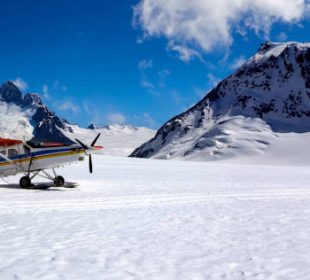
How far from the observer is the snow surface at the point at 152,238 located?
7180 millimetres

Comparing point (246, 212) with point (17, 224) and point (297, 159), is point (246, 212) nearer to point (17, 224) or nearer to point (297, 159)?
point (17, 224)

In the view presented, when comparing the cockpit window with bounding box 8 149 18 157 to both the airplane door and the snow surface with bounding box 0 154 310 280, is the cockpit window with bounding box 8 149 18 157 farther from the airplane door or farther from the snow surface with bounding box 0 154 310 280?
the snow surface with bounding box 0 154 310 280

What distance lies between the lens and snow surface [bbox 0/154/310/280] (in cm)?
718

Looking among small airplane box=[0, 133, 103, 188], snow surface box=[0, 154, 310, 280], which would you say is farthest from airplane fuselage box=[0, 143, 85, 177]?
snow surface box=[0, 154, 310, 280]

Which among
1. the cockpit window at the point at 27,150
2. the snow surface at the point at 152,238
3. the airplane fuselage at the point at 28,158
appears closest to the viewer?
the snow surface at the point at 152,238

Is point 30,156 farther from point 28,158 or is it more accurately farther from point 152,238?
point 152,238

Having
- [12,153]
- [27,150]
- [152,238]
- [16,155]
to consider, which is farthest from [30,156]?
[152,238]

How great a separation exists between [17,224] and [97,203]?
16.7 feet

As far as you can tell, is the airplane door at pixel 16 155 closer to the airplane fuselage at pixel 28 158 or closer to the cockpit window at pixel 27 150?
the airplane fuselage at pixel 28 158

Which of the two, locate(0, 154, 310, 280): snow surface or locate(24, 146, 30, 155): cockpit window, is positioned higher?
locate(24, 146, 30, 155): cockpit window

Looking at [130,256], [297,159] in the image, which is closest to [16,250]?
[130,256]

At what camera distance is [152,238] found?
386 inches

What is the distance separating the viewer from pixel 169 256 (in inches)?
319

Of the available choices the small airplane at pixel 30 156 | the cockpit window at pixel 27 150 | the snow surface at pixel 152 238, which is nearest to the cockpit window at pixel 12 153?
the small airplane at pixel 30 156
